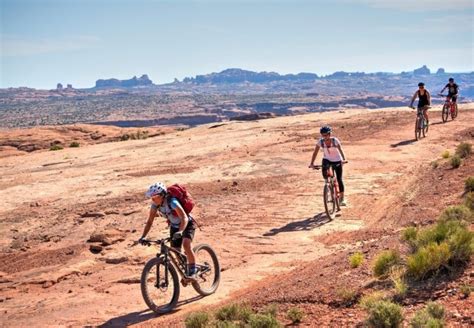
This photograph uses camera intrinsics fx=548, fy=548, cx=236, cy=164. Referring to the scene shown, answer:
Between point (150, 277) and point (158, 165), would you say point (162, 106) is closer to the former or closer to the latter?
point (158, 165)

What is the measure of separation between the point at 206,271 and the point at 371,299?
321 centimetres

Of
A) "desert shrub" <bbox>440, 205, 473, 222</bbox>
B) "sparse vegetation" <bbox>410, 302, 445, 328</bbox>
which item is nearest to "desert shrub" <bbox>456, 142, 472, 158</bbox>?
"desert shrub" <bbox>440, 205, 473, 222</bbox>

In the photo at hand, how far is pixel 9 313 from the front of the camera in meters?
9.52

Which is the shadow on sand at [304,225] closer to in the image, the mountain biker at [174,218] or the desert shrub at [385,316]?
the mountain biker at [174,218]

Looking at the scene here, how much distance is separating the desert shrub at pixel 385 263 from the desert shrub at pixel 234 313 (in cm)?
193

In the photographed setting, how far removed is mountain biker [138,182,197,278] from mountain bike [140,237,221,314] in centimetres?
12

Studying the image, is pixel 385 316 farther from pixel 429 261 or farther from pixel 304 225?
pixel 304 225

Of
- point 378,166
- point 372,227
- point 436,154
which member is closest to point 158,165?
point 378,166

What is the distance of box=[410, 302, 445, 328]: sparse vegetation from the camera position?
544 cm

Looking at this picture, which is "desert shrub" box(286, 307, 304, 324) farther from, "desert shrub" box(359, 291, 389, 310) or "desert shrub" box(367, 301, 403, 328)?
"desert shrub" box(367, 301, 403, 328)

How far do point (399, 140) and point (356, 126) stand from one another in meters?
6.52

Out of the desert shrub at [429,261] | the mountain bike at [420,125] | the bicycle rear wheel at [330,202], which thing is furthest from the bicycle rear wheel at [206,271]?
the mountain bike at [420,125]

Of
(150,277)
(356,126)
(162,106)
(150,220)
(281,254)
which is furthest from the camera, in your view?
(162,106)

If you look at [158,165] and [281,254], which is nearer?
[281,254]
